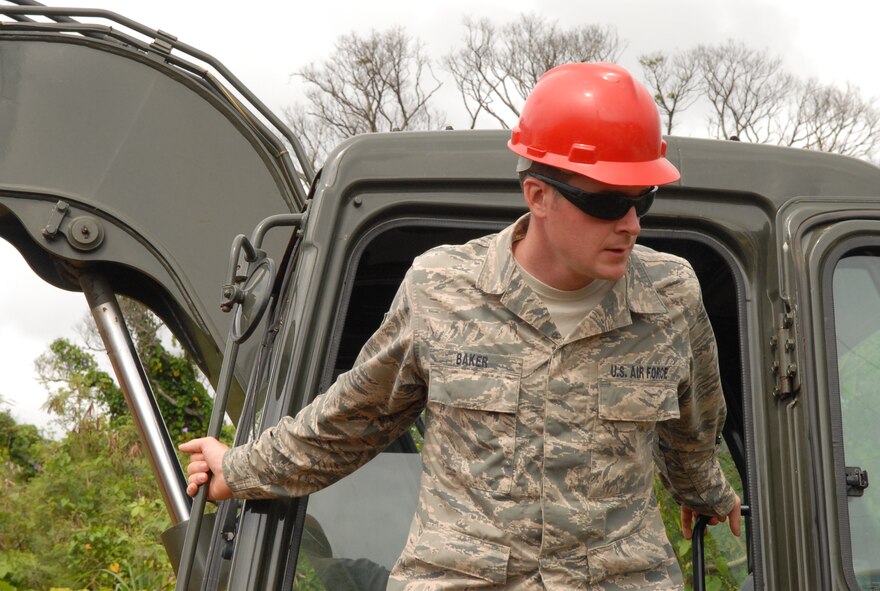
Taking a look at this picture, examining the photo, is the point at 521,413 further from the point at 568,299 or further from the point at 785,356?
the point at 785,356

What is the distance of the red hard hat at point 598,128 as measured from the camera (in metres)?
1.96

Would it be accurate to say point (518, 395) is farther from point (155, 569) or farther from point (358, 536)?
point (155, 569)

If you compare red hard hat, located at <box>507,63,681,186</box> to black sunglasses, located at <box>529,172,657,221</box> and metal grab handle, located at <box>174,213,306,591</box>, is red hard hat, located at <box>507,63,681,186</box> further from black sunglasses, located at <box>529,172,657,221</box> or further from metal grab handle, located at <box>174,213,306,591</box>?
metal grab handle, located at <box>174,213,306,591</box>

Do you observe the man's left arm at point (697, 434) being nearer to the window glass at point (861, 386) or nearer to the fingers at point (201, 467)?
the window glass at point (861, 386)

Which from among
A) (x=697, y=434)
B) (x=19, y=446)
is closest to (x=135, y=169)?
(x=697, y=434)

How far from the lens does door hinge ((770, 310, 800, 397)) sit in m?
2.33

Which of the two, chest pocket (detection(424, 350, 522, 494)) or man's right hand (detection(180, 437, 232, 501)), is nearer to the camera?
chest pocket (detection(424, 350, 522, 494))

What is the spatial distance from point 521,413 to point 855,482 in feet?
2.57

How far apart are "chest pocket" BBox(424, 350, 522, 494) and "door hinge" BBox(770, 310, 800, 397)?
658mm

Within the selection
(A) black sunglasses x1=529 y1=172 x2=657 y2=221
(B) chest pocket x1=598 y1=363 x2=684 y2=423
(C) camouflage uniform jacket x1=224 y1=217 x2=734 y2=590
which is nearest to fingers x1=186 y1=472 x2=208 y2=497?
(C) camouflage uniform jacket x1=224 y1=217 x2=734 y2=590

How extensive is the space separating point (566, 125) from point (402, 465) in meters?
1.20

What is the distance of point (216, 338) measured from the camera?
309cm

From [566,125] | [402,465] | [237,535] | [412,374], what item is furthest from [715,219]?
[237,535]

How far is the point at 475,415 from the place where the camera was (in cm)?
200
